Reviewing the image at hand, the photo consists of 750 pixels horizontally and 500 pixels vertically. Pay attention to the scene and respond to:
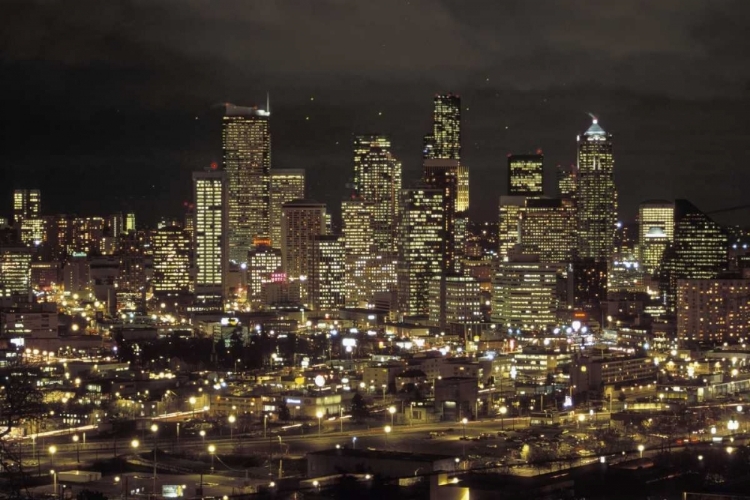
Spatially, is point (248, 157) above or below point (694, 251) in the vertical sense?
above

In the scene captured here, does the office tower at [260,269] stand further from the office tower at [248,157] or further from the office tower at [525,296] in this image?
the office tower at [525,296]

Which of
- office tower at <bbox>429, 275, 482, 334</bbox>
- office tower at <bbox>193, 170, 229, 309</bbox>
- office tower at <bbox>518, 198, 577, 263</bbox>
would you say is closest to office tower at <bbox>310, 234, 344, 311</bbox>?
office tower at <bbox>193, 170, 229, 309</bbox>

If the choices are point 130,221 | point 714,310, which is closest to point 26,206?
point 130,221

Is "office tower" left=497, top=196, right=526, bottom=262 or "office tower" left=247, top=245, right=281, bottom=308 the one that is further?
"office tower" left=497, top=196, right=526, bottom=262

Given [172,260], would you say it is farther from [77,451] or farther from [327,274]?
[77,451]

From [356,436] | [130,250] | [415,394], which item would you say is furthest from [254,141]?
[356,436]

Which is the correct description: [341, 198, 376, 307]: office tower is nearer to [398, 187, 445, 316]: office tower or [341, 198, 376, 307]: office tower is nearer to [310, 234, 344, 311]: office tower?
[310, 234, 344, 311]: office tower

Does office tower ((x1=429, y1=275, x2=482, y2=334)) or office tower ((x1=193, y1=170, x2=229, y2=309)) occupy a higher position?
office tower ((x1=193, y1=170, x2=229, y2=309))

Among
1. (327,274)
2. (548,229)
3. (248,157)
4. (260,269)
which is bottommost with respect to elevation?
(327,274)
